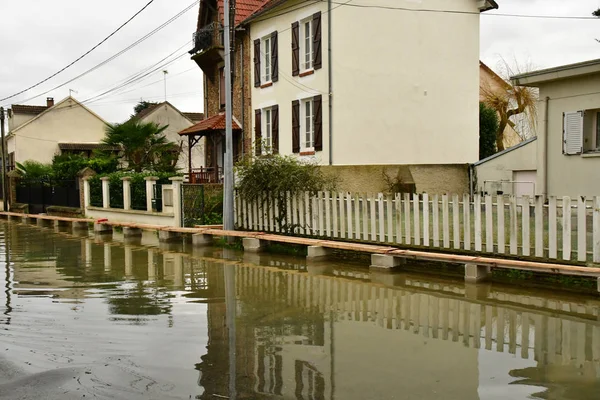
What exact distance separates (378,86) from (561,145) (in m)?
7.72

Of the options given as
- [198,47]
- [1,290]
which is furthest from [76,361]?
[198,47]

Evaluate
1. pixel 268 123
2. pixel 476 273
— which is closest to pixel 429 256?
pixel 476 273

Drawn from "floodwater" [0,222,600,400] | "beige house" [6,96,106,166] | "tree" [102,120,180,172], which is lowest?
"floodwater" [0,222,600,400]

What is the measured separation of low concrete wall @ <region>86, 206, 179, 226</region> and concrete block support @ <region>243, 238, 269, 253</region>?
499cm

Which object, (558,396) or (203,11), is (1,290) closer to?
(558,396)

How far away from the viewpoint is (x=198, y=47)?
27422 millimetres

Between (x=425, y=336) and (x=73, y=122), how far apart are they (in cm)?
4701

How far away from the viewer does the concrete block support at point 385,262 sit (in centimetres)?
1110

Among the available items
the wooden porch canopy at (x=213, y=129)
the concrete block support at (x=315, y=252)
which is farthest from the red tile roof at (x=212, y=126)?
the concrete block support at (x=315, y=252)

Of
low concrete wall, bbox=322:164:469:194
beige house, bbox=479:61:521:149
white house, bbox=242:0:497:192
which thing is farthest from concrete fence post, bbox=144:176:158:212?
beige house, bbox=479:61:521:149

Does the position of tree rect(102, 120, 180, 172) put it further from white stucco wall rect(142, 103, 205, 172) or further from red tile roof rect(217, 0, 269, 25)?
white stucco wall rect(142, 103, 205, 172)

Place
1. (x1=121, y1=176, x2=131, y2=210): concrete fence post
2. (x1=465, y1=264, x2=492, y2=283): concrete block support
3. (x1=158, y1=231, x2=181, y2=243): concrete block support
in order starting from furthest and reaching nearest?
(x1=121, y1=176, x2=131, y2=210): concrete fence post, (x1=158, y1=231, x2=181, y2=243): concrete block support, (x1=465, y1=264, x2=492, y2=283): concrete block support

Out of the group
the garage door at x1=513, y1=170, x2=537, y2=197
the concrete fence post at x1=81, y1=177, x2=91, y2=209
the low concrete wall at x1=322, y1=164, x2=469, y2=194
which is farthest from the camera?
the concrete fence post at x1=81, y1=177, x2=91, y2=209

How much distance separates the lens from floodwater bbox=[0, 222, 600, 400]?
5.13 m
